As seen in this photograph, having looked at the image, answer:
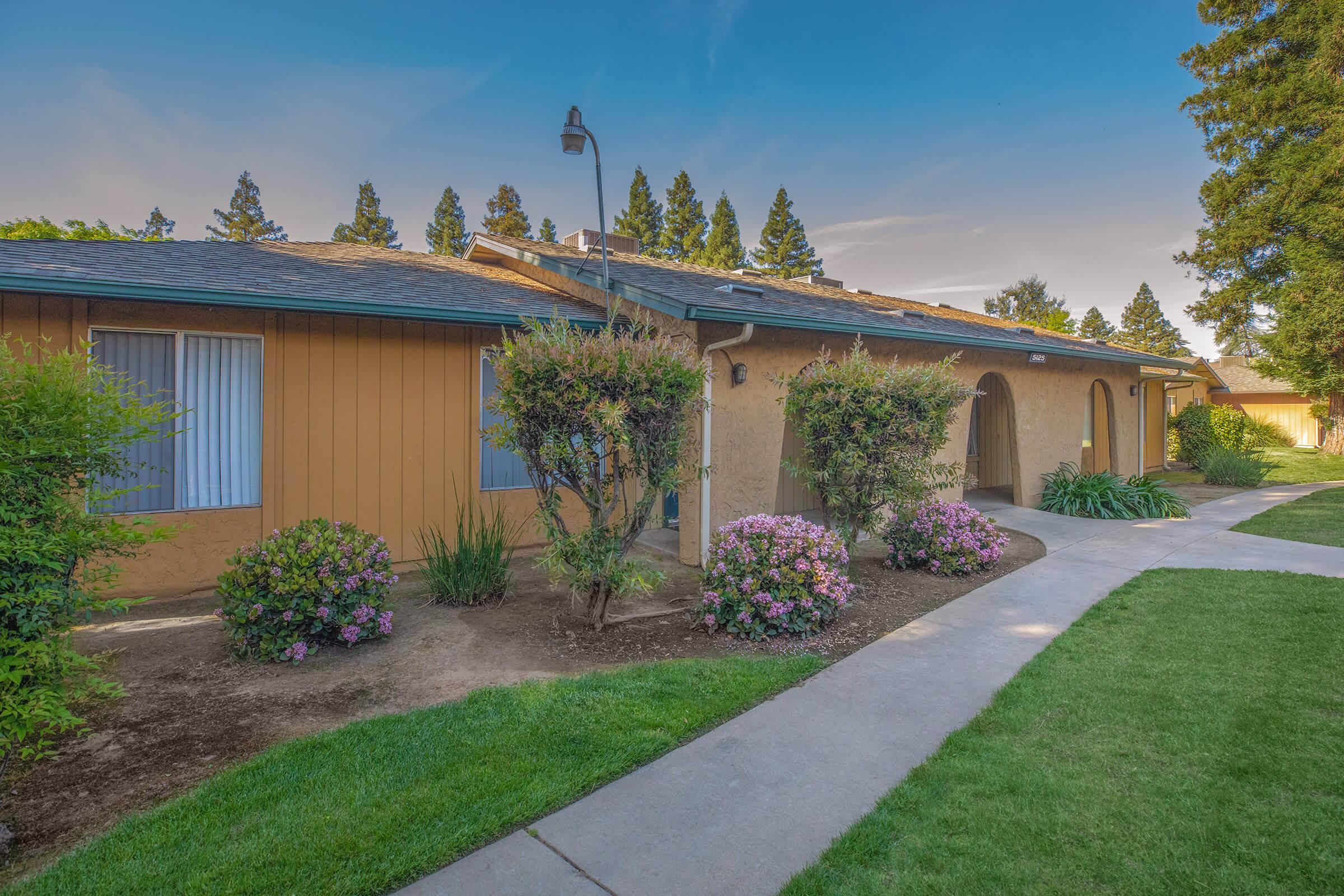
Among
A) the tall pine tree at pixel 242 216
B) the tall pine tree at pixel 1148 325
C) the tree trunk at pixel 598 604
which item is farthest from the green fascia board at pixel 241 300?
the tall pine tree at pixel 1148 325

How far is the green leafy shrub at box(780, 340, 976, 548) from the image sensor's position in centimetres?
593

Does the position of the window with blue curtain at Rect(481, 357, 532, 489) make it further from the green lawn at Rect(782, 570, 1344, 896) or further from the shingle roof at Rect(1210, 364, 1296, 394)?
the shingle roof at Rect(1210, 364, 1296, 394)

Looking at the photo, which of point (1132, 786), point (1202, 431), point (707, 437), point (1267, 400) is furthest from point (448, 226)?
point (1267, 400)

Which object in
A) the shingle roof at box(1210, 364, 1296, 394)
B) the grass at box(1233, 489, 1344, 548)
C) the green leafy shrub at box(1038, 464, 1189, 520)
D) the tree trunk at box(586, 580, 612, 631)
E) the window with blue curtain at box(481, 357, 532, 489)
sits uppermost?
the shingle roof at box(1210, 364, 1296, 394)

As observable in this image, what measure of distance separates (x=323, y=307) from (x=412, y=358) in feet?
3.55

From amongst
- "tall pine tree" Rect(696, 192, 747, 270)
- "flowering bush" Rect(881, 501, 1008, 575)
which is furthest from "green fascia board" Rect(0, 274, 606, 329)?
"tall pine tree" Rect(696, 192, 747, 270)

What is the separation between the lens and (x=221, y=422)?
597cm

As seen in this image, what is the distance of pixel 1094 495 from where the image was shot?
10.4 m

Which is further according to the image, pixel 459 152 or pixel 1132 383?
pixel 459 152

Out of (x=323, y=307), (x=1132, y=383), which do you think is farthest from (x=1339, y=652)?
(x=1132, y=383)

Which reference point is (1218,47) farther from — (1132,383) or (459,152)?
(459,152)

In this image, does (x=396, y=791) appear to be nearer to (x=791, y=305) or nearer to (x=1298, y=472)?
(x=791, y=305)

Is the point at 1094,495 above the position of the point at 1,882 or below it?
above

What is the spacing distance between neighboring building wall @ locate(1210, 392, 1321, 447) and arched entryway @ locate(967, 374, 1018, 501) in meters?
19.8
